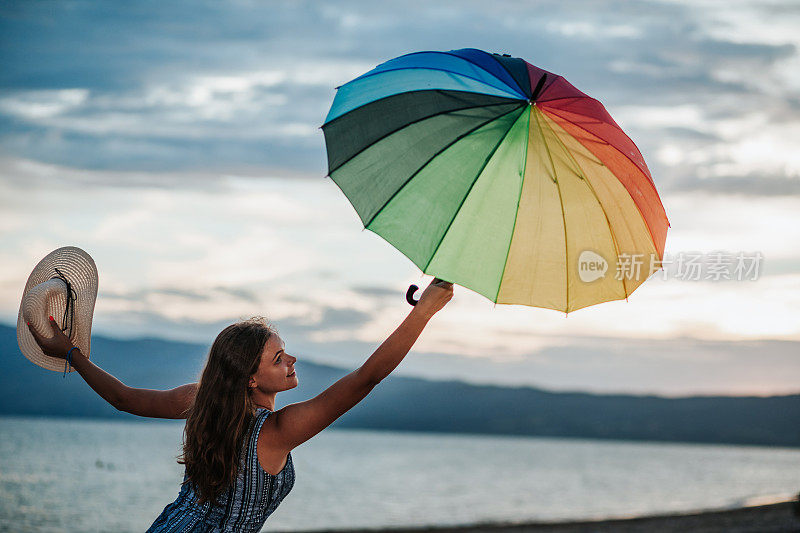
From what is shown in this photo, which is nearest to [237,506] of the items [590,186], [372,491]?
[590,186]

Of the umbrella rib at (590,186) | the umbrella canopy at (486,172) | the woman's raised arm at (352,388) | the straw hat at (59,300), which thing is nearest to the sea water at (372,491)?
the straw hat at (59,300)

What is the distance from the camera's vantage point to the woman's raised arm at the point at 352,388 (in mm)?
2527

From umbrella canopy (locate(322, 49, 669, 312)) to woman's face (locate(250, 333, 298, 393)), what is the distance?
624 mm

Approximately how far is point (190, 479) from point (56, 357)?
0.94 meters

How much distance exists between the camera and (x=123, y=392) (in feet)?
10.2

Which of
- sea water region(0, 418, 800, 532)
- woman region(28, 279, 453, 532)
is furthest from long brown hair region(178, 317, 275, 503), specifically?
sea water region(0, 418, 800, 532)

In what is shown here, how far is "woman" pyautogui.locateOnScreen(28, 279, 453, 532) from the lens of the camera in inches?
104

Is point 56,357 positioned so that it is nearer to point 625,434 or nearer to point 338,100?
point 338,100

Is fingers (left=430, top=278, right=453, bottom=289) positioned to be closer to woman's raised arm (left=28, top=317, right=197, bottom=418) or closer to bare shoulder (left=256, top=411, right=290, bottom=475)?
bare shoulder (left=256, top=411, right=290, bottom=475)

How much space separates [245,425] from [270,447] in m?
0.13

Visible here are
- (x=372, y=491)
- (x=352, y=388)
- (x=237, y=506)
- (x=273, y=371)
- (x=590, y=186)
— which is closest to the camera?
(x=352, y=388)

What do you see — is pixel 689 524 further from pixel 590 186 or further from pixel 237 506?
pixel 237 506

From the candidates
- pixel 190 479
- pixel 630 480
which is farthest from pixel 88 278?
pixel 630 480

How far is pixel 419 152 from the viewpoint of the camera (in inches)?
127
